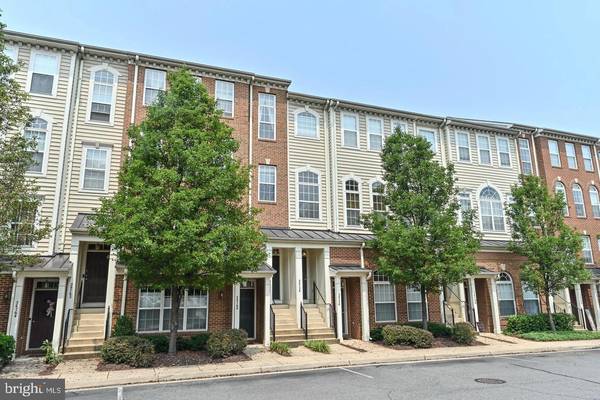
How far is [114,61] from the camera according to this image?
1755 centimetres

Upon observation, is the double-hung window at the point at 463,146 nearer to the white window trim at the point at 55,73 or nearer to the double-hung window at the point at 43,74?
the white window trim at the point at 55,73

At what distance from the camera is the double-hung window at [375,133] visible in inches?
837

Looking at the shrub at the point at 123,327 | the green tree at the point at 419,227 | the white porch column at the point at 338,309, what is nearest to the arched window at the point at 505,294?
the green tree at the point at 419,227

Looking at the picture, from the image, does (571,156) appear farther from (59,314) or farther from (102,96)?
(59,314)

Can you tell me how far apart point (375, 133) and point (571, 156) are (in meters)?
14.1

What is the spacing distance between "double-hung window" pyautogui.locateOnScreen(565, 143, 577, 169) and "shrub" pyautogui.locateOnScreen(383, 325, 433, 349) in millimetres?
17707

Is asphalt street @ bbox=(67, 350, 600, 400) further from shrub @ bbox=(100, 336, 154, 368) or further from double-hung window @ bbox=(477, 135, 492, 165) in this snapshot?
double-hung window @ bbox=(477, 135, 492, 165)

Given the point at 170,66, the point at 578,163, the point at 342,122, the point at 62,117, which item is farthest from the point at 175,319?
the point at 578,163

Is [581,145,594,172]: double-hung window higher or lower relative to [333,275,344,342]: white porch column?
higher

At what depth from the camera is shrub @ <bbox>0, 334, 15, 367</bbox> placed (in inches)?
455

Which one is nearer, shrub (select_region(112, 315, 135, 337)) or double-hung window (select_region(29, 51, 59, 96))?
shrub (select_region(112, 315, 135, 337))

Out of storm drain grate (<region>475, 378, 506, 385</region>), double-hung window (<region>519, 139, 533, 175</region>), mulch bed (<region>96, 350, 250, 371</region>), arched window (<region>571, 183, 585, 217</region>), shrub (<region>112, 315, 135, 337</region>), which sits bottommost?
storm drain grate (<region>475, 378, 506, 385</region>)

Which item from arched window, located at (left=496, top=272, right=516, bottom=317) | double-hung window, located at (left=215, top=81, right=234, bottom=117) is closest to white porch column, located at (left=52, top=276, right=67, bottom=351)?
double-hung window, located at (left=215, top=81, right=234, bottom=117)

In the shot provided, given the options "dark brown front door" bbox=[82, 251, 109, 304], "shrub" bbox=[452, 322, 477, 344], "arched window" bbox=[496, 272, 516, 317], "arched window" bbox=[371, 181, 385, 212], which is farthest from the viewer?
"arched window" bbox=[496, 272, 516, 317]
